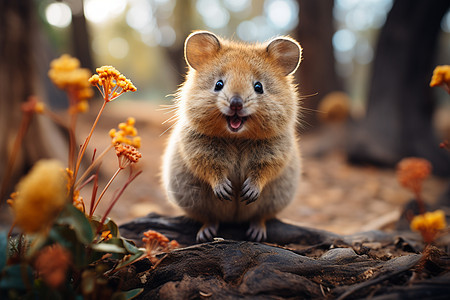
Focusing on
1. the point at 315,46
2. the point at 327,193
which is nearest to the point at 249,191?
the point at 327,193

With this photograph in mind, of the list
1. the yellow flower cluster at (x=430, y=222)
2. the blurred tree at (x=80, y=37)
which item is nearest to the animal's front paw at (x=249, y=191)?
the yellow flower cluster at (x=430, y=222)

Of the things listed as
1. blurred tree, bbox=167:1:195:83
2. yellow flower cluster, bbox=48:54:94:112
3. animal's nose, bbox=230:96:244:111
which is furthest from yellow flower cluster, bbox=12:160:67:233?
blurred tree, bbox=167:1:195:83

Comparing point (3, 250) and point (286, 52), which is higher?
point (286, 52)

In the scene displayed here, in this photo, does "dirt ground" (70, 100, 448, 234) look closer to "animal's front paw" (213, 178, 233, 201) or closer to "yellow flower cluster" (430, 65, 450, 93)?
"animal's front paw" (213, 178, 233, 201)

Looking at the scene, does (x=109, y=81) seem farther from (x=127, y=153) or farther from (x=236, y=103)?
(x=236, y=103)

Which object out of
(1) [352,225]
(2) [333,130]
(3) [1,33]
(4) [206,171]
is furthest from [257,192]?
(2) [333,130]

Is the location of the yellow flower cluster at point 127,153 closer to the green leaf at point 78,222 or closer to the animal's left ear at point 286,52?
the green leaf at point 78,222

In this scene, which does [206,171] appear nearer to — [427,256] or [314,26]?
[427,256]
